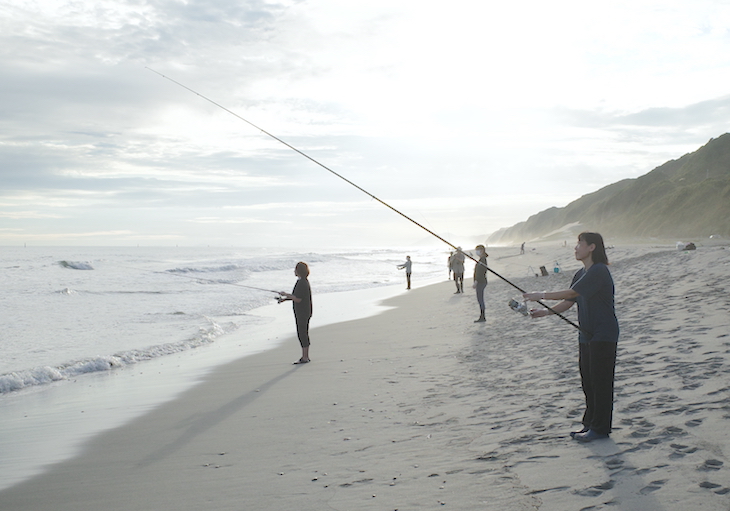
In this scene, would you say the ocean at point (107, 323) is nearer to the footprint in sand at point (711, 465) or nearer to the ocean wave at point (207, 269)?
the footprint in sand at point (711, 465)

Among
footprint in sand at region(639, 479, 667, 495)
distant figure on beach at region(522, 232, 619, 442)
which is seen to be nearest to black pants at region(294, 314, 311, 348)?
distant figure on beach at region(522, 232, 619, 442)

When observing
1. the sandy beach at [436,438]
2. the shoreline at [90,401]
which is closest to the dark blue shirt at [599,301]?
the sandy beach at [436,438]

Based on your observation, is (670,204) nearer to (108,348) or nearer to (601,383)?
(108,348)

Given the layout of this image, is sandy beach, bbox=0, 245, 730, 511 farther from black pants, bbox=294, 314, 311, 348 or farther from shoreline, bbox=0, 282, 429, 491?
black pants, bbox=294, 314, 311, 348

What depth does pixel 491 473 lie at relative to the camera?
350cm

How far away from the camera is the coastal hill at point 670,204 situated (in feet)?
227

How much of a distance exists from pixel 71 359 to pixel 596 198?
499ft

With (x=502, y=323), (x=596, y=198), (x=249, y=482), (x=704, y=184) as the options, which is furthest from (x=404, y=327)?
Result: (x=596, y=198)

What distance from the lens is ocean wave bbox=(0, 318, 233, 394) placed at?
791 cm

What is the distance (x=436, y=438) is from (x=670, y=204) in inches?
3464

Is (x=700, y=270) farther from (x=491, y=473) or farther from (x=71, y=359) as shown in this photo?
(x=71, y=359)

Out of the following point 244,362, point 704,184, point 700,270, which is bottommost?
point 244,362

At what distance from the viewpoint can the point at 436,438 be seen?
4.36 metres

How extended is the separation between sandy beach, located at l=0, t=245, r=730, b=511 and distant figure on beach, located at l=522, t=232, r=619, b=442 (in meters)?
0.18
